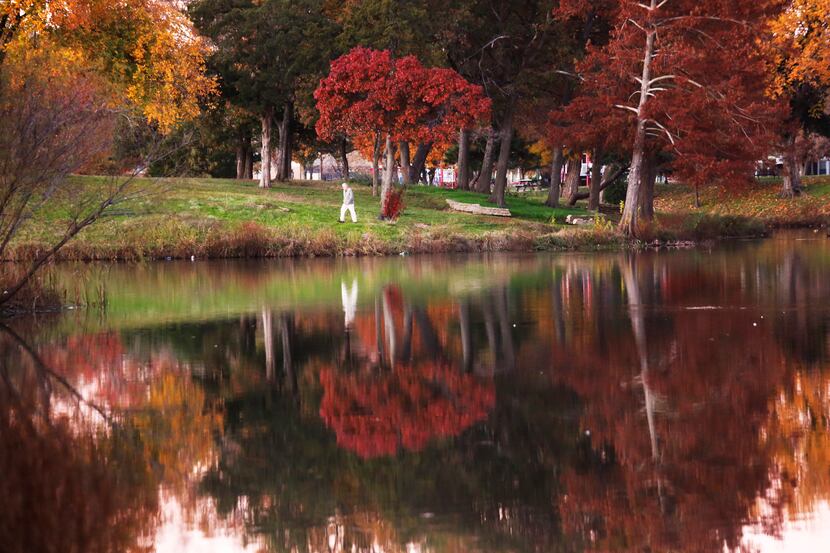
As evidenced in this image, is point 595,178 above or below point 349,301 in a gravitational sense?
above

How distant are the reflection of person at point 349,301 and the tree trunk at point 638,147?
19470 mm

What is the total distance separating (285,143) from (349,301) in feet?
128

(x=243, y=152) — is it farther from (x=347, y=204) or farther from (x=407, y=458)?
(x=407, y=458)

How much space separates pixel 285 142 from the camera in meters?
60.1

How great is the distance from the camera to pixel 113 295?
24438 millimetres

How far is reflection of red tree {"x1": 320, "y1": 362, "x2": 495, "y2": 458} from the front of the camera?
31.5 ft

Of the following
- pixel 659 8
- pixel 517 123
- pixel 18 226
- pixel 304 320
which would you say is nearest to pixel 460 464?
pixel 304 320

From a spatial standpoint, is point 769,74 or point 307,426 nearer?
point 307,426

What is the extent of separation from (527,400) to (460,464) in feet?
8.95

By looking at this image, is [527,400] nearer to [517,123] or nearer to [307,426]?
[307,426]

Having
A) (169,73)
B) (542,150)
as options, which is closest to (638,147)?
(169,73)

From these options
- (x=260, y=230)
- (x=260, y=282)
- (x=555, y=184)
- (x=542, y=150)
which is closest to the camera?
(x=260, y=282)

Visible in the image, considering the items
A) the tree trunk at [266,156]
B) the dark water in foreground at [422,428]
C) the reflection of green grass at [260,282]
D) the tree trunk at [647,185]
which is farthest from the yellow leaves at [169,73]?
the dark water in foreground at [422,428]

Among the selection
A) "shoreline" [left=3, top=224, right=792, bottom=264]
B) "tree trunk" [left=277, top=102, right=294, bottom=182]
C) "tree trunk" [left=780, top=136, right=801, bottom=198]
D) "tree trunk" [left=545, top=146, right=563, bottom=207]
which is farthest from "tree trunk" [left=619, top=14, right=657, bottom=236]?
"tree trunk" [left=780, top=136, right=801, bottom=198]
